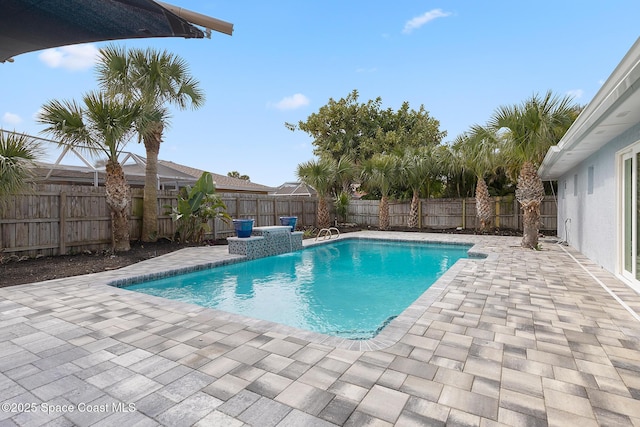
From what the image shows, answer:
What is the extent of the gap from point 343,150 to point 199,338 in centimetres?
2233

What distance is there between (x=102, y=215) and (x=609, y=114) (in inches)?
428

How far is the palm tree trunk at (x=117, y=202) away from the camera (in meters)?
8.52

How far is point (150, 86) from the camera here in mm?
9555

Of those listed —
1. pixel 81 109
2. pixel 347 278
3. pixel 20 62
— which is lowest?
pixel 347 278

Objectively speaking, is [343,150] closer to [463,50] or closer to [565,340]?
[463,50]

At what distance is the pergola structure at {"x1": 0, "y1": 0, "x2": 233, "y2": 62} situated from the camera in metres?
1.66

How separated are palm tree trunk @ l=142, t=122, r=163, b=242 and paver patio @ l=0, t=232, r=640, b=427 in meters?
5.87

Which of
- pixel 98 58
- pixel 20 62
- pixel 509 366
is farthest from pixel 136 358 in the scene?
pixel 98 58

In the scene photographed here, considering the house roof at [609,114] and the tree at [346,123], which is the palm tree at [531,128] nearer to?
the house roof at [609,114]

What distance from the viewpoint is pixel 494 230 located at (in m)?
14.6

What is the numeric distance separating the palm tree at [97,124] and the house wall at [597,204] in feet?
31.9

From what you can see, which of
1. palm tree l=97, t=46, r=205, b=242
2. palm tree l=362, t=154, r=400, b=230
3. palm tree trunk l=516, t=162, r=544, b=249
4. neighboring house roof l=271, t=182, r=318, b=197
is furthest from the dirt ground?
neighboring house roof l=271, t=182, r=318, b=197

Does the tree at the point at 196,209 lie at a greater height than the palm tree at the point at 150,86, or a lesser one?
lesser

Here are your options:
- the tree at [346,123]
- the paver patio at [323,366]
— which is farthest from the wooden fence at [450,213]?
the paver patio at [323,366]
